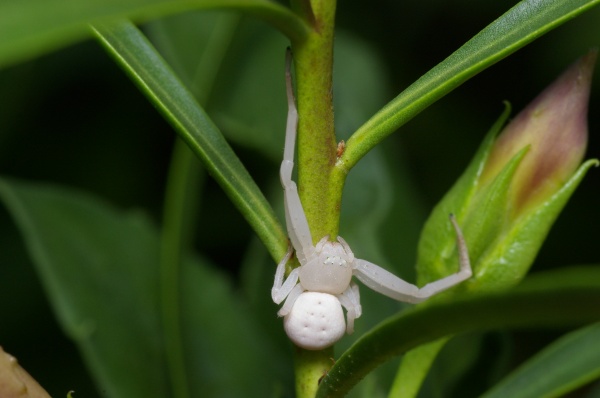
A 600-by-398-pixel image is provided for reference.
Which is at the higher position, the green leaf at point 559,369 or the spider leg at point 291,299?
the spider leg at point 291,299

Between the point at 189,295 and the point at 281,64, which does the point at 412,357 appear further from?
the point at 281,64

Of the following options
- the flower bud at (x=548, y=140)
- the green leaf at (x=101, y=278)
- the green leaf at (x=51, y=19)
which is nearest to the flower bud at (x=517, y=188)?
the flower bud at (x=548, y=140)

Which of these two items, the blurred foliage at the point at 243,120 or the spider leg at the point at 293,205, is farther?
the blurred foliage at the point at 243,120

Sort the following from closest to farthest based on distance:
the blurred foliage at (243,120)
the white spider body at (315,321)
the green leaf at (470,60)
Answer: the green leaf at (470,60) < the white spider body at (315,321) < the blurred foliage at (243,120)

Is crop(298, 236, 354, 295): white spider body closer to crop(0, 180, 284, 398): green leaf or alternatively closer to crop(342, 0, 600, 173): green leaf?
crop(342, 0, 600, 173): green leaf

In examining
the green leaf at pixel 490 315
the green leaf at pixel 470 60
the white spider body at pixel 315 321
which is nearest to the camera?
the green leaf at pixel 490 315

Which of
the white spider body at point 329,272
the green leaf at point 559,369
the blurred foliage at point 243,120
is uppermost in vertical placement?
the blurred foliage at point 243,120

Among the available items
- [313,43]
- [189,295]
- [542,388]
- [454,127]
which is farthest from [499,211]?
[454,127]

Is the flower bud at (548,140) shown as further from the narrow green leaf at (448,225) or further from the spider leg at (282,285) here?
the spider leg at (282,285)
